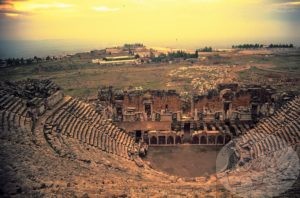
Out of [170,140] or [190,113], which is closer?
[170,140]

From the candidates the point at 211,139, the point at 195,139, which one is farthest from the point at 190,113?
the point at 211,139

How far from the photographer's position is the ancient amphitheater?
480 inches

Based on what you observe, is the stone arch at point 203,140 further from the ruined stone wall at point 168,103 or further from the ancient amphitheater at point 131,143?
the ruined stone wall at point 168,103

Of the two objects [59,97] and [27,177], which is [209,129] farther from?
[27,177]

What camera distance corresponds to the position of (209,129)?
2553 cm

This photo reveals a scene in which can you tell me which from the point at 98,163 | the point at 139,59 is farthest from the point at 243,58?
the point at 98,163

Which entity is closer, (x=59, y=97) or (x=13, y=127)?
(x=13, y=127)

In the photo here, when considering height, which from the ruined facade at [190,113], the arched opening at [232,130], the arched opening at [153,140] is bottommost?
the arched opening at [153,140]

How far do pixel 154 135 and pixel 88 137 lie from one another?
5.93 meters

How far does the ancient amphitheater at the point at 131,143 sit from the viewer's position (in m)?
12.2

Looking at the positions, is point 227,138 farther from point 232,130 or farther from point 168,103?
point 168,103

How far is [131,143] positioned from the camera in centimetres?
2272

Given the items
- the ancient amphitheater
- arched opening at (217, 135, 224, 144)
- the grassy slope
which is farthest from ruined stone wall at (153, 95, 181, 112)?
the grassy slope

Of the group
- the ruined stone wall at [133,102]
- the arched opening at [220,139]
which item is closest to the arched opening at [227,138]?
the arched opening at [220,139]
